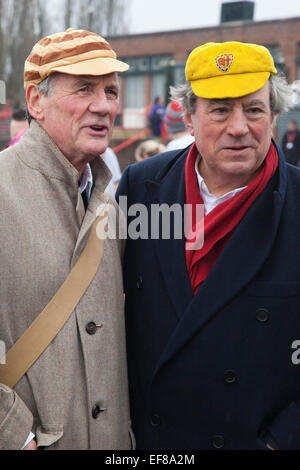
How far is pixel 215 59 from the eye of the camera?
282 cm

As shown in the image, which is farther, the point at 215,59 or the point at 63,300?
the point at 215,59

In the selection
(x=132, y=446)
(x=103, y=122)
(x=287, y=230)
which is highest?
(x=103, y=122)

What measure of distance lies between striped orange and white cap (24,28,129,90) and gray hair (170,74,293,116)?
30 cm

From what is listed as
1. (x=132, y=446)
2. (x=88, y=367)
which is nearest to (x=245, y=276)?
(x=88, y=367)

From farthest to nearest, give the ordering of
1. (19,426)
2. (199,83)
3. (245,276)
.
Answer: (199,83), (245,276), (19,426)

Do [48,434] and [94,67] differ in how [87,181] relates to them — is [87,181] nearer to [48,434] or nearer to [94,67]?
[94,67]

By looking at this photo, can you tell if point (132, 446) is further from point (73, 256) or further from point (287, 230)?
point (287, 230)

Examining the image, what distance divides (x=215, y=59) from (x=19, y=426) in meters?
1.67

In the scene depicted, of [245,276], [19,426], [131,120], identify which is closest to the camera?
[19,426]

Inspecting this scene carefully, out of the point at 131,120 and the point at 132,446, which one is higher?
the point at 132,446

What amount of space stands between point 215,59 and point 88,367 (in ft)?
4.52

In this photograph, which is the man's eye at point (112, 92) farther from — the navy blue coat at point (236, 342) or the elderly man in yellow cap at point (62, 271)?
the navy blue coat at point (236, 342)

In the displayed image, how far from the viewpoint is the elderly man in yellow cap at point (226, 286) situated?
264cm

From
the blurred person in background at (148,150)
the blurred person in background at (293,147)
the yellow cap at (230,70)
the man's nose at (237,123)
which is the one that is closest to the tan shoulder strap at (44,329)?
the man's nose at (237,123)
